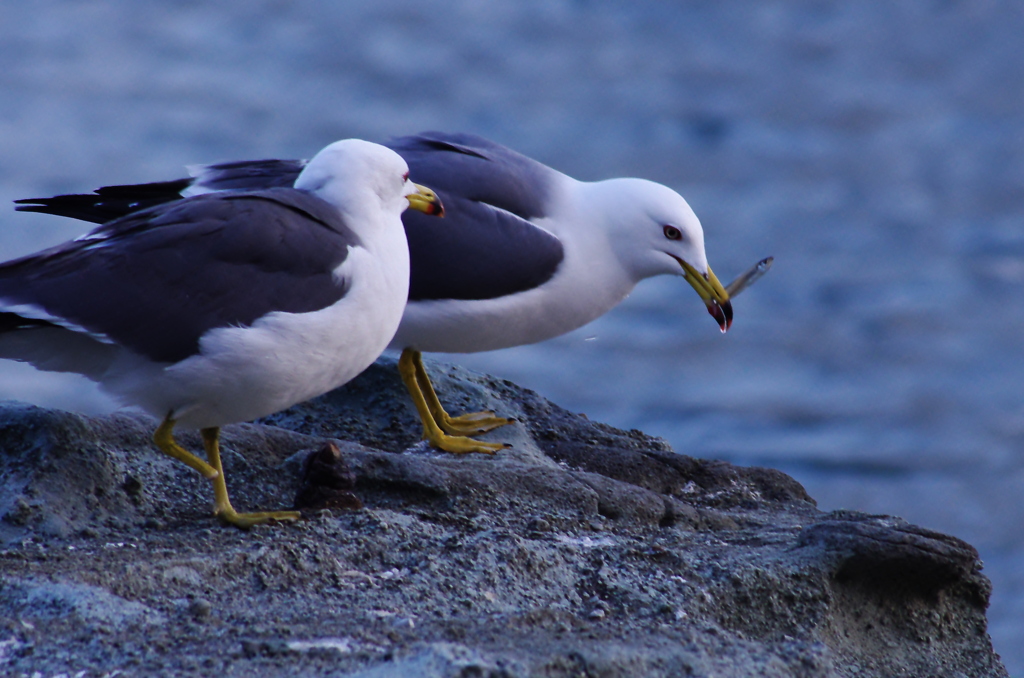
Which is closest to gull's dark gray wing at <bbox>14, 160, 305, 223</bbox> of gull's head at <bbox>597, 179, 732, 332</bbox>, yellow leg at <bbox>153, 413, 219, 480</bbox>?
yellow leg at <bbox>153, 413, 219, 480</bbox>

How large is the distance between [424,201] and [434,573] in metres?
1.61

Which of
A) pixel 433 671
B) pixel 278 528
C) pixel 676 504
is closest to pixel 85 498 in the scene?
pixel 278 528

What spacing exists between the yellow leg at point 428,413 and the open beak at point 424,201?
3.19 feet

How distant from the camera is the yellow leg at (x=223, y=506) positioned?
3.81m

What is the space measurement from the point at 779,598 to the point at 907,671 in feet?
1.46

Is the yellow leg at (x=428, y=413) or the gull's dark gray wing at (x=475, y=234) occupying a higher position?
the gull's dark gray wing at (x=475, y=234)

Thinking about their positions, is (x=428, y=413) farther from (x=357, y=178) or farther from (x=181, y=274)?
(x=181, y=274)

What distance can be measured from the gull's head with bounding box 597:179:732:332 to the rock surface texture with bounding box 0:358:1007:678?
1.03 meters

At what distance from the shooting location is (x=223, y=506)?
389 centimetres

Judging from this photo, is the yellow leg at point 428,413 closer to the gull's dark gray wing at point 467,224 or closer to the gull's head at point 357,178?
the gull's dark gray wing at point 467,224

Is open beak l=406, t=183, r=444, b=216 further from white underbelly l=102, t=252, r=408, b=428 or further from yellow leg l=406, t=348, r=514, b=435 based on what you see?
yellow leg l=406, t=348, r=514, b=435

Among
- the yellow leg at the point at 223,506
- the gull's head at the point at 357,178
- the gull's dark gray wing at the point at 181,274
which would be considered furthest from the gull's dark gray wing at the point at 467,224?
the yellow leg at the point at 223,506

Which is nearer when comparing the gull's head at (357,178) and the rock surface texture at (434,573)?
the rock surface texture at (434,573)

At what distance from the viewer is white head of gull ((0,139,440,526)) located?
367 centimetres
